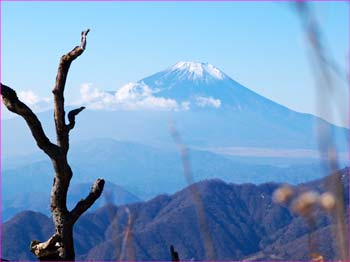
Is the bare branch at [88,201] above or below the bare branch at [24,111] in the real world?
below

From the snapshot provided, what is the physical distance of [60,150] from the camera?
668 cm

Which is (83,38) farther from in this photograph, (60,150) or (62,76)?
(60,150)

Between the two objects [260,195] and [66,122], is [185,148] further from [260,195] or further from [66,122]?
[260,195]

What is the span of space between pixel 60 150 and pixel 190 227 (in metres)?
138

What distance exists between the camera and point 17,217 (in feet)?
435

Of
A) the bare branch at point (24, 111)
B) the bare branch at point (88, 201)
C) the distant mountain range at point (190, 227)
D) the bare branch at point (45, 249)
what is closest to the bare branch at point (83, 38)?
the bare branch at point (24, 111)

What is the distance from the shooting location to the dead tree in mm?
6340

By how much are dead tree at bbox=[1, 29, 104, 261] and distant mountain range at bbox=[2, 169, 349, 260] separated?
104032 millimetres

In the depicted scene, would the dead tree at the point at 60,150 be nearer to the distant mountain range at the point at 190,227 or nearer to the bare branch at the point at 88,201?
the bare branch at the point at 88,201

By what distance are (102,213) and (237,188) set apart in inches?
1353

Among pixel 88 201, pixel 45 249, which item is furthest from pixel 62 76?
pixel 45 249

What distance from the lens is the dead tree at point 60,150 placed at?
634 cm

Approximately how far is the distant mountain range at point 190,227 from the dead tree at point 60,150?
104 metres

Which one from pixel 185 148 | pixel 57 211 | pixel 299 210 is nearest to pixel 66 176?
pixel 57 211
